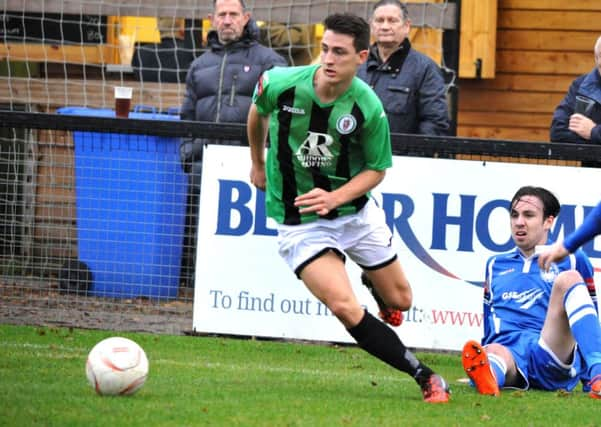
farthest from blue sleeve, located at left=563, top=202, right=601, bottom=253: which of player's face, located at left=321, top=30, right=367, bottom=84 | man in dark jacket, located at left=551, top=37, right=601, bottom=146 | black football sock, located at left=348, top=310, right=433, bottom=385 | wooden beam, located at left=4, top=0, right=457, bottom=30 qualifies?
wooden beam, located at left=4, top=0, right=457, bottom=30

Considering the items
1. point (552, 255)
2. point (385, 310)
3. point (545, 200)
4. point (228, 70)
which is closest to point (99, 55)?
point (228, 70)

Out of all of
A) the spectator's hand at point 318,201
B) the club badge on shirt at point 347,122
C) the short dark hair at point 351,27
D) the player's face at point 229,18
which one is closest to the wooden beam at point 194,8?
the player's face at point 229,18

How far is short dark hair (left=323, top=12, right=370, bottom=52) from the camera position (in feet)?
23.4

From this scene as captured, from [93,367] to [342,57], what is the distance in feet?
7.12

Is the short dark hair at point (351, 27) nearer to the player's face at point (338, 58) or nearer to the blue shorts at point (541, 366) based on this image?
the player's face at point (338, 58)

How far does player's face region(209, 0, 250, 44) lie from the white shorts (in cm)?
327

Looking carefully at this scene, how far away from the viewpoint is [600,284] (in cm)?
932

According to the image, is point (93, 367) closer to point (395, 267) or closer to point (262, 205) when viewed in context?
point (395, 267)

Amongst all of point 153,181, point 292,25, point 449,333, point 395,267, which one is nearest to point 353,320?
point 395,267

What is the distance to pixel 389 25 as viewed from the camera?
985 cm

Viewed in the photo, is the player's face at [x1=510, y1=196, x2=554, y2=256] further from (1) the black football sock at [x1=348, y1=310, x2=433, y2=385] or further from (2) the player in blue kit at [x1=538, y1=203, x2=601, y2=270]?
(2) the player in blue kit at [x1=538, y1=203, x2=601, y2=270]

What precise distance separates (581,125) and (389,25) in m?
1.67

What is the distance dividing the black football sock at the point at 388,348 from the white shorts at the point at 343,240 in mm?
517

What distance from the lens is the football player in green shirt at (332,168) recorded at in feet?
22.8
